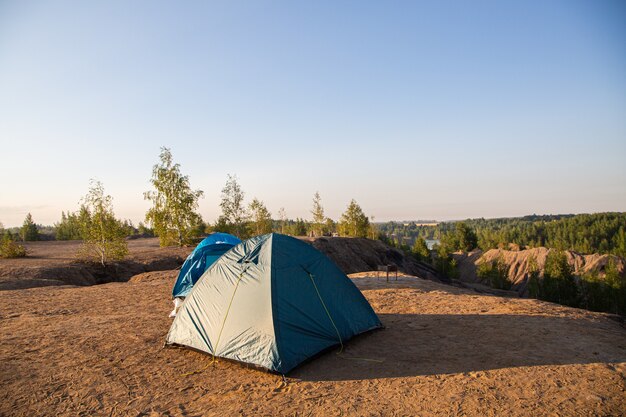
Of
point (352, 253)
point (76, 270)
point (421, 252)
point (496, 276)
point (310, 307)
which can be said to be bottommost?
point (496, 276)

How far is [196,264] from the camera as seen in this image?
12797 mm

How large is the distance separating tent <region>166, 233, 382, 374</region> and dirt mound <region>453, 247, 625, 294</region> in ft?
268

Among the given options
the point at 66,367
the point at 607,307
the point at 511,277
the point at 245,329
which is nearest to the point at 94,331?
the point at 66,367

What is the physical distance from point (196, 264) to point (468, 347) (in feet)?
32.0

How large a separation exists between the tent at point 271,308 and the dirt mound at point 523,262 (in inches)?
3220

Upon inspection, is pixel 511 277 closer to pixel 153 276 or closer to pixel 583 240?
pixel 583 240

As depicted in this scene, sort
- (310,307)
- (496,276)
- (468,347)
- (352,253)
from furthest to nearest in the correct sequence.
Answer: (496,276)
(352,253)
(310,307)
(468,347)

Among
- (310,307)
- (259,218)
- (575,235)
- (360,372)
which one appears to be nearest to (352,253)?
(259,218)

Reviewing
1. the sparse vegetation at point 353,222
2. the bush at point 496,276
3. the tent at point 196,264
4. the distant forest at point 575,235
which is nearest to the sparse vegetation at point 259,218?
the sparse vegetation at point 353,222

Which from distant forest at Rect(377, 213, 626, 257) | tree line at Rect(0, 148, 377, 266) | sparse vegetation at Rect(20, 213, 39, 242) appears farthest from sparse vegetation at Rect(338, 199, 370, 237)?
distant forest at Rect(377, 213, 626, 257)

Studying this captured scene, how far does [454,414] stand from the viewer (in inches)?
194

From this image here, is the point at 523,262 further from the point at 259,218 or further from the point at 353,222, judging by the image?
the point at 259,218

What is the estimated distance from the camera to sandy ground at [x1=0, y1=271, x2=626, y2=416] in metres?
5.26

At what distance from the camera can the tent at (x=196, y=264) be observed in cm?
1235
